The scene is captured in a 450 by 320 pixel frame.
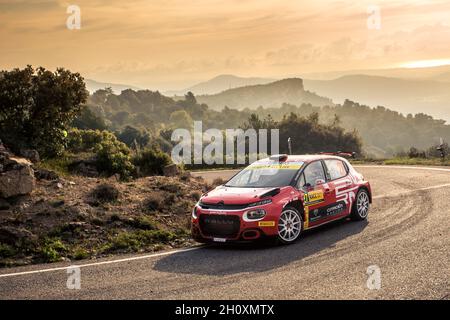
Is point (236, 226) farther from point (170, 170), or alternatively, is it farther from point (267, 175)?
point (170, 170)

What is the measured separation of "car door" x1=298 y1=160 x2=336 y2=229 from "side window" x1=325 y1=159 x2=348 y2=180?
0.28m

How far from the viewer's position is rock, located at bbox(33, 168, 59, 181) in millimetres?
14129

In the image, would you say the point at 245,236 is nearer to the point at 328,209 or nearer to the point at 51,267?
the point at 328,209

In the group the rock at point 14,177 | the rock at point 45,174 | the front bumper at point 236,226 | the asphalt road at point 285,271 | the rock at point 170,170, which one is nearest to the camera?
the asphalt road at point 285,271

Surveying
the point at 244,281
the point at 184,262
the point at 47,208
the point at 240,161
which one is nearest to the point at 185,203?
the point at 47,208

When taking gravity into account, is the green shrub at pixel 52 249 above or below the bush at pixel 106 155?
below

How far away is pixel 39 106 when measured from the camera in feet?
51.9

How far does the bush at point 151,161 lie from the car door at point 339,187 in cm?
770

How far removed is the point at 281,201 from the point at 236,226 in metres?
0.97

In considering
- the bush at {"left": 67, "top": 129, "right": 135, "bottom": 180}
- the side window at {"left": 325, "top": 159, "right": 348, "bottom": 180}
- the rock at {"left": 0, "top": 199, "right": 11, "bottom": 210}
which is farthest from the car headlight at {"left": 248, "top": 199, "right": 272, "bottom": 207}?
the bush at {"left": 67, "top": 129, "right": 135, "bottom": 180}

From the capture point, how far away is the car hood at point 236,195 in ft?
33.8

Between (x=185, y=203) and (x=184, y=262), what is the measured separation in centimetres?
457

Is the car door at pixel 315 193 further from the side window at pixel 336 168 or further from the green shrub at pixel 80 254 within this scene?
the green shrub at pixel 80 254

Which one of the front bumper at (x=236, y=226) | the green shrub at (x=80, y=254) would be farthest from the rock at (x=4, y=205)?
the front bumper at (x=236, y=226)
